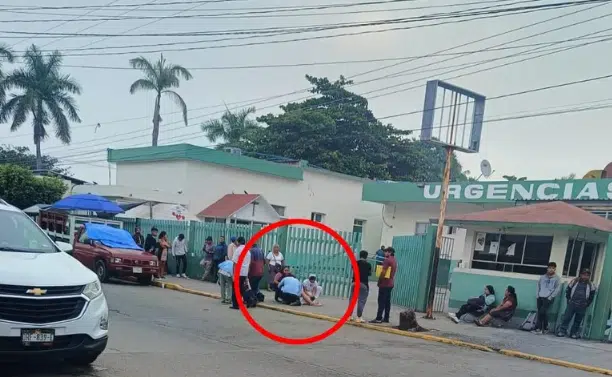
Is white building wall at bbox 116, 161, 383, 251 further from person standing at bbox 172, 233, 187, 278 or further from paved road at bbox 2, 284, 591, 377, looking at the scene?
paved road at bbox 2, 284, 591, 377

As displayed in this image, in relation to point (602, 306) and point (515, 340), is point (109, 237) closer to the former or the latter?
point (515, 340)

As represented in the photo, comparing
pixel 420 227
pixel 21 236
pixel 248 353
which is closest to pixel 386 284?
pixel 248 353

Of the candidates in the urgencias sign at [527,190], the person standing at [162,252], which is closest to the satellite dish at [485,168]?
the urgencias sign at [527,190]

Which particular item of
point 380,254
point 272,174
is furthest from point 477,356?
point 272,174

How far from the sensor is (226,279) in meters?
14.6

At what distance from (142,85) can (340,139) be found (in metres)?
15.2

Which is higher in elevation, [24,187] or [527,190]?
[527,190]

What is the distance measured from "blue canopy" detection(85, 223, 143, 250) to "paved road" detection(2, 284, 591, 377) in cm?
495

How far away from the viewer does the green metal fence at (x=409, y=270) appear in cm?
1605

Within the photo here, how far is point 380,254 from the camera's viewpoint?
84.2 ft

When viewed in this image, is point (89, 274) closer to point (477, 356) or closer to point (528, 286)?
point (477, 356)

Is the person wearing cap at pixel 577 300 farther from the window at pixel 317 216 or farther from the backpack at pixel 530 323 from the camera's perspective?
the window at pixel 317 216

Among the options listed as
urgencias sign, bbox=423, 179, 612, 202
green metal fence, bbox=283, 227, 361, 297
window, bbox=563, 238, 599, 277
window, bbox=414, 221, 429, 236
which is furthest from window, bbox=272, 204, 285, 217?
window, bbox=563, 238, 599, 277

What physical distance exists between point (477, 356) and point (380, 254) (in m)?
15.2
